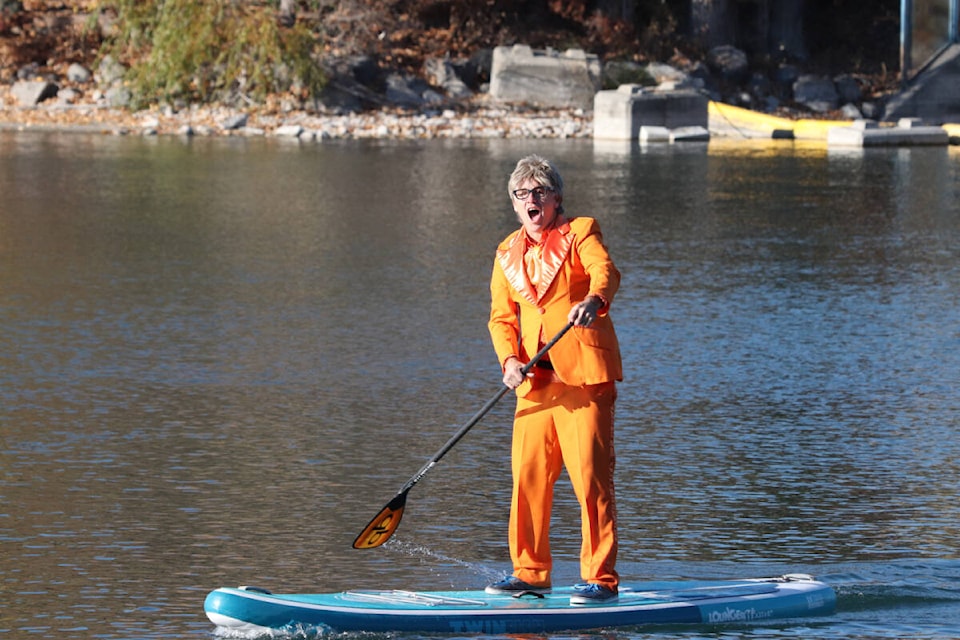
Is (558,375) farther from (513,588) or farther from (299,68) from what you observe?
(299,68)

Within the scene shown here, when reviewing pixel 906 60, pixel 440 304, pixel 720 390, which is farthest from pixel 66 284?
pixel 906 60

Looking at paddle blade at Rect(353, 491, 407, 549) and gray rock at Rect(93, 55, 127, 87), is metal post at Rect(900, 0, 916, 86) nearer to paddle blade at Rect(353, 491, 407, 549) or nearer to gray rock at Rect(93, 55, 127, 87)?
gray rock at Rect(93, 55, 127, 87)

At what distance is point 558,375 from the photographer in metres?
6.25

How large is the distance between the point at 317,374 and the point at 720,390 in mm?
2610

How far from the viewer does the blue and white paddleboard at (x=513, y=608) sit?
610 centimetres

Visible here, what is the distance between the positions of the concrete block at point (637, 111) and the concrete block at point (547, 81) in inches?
146

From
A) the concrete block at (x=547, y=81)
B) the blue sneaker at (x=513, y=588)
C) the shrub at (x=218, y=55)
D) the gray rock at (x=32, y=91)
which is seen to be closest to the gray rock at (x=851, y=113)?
the concrete block at (x=547, y=81)

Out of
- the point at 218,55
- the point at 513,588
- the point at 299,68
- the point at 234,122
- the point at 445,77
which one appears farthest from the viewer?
the point at 445,77

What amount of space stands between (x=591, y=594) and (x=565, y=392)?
2.42 feet

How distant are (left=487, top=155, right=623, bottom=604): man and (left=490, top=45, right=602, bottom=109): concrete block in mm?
36646

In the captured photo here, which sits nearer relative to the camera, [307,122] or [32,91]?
[307,122]

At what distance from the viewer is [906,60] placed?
47.5 metres

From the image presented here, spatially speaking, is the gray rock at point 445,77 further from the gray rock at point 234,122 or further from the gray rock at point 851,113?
the gray rock at point 851,113

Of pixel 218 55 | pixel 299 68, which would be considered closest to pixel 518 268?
pixel 299 68
